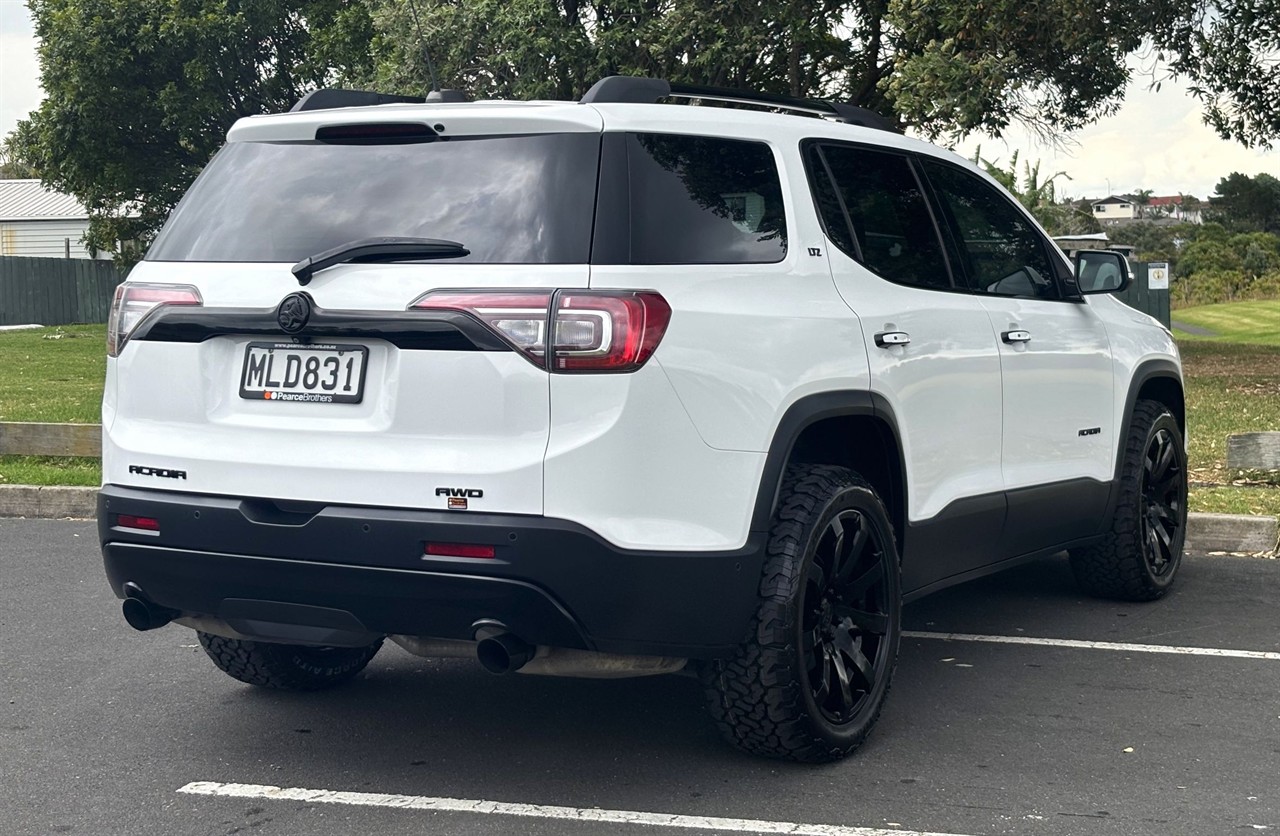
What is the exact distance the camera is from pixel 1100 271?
20.8 feet

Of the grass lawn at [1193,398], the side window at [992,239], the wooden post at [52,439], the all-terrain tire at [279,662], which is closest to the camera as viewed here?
the all-terrain tire at [279,662]

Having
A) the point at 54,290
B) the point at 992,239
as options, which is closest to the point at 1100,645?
the point at 992,239

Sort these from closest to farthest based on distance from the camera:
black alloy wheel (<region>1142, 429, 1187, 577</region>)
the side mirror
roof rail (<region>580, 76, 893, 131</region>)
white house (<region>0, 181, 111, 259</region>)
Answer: roof rail (<region>580, 76, 893, 131</region>) → the side mirror → black alloy wheel (<region>1142, 429, 1187, 577</region>) → white house (<region>0, 181, 111, 259</region>)

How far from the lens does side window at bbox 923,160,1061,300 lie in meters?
5.57

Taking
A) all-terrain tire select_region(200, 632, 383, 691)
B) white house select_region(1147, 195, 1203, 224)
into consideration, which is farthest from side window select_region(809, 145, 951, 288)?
white house select_region(1147, 195, 1203, 224)

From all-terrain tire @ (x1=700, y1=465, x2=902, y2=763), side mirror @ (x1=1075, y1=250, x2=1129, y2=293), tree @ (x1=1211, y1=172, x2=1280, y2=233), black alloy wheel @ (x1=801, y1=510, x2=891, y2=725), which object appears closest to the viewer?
all-terrain tire @ (x1=700, y1=465, x2=902, y2=763)

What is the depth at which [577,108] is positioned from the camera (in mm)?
4168

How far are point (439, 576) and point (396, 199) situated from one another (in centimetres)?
105

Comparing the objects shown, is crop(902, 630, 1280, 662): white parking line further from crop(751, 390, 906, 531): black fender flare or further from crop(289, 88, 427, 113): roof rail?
crop(289, 88, 427, 113): roof rail

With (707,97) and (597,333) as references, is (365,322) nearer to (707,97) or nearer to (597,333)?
(597,333)

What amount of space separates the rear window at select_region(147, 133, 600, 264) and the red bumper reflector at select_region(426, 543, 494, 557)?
73 cm

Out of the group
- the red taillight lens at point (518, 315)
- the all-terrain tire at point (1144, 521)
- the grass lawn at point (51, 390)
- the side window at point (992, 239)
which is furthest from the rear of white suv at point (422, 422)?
the grass lawn at point (51, 390)

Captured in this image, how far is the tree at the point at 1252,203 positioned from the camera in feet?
302

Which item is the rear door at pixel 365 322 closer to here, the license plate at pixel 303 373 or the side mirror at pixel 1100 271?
the license plate at pixel 303 373
